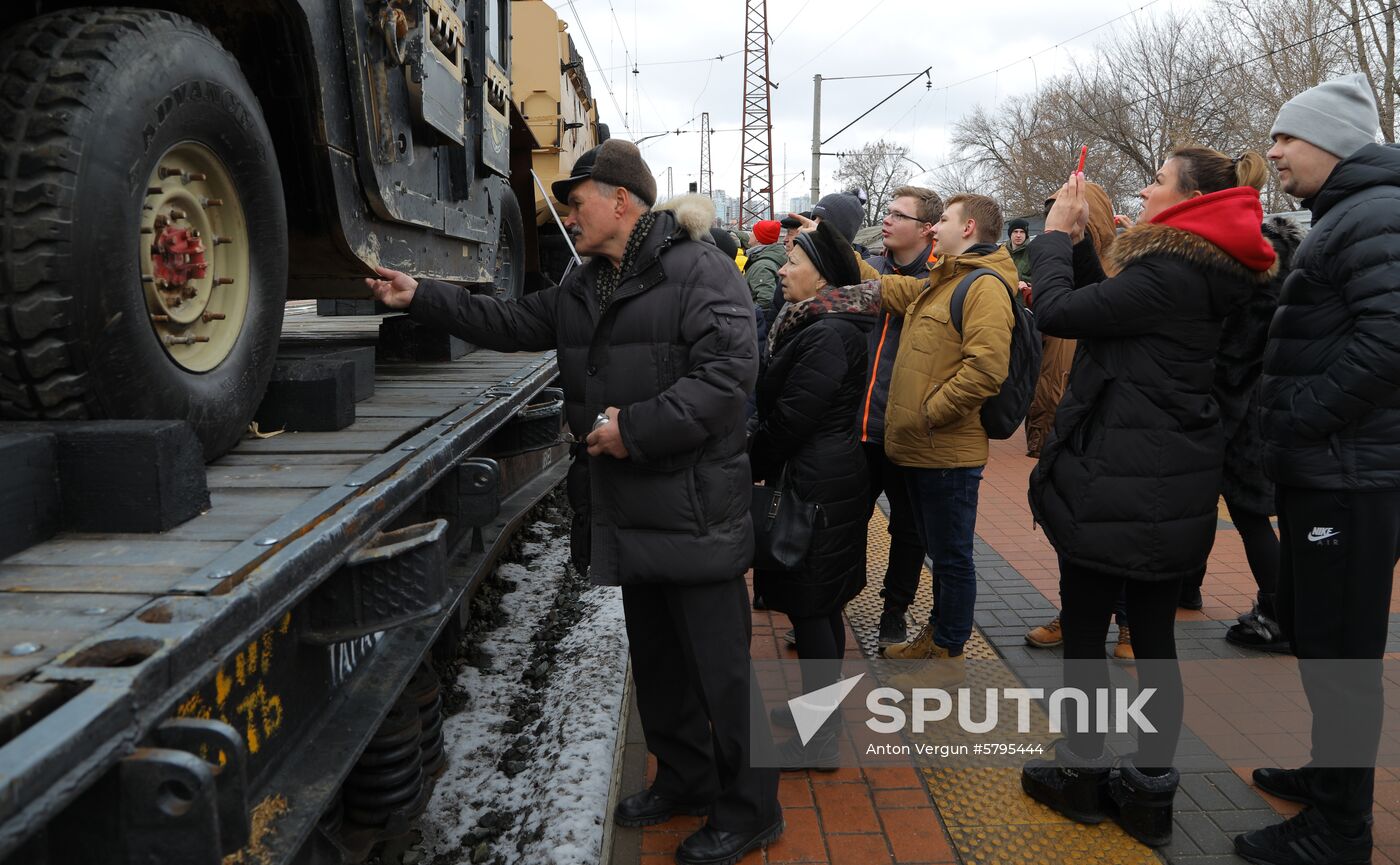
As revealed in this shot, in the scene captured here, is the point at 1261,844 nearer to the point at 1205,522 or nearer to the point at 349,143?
the point at 1205,522

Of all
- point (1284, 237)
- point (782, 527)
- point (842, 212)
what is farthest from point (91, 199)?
point (1284, 237)

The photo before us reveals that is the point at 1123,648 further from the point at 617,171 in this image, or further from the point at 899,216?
the point at 617,171

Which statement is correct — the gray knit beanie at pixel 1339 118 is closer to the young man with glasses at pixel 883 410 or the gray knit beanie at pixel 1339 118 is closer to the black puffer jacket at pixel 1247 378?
the black puffer jacket at pixel 1247 378

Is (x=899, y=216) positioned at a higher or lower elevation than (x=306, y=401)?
higher

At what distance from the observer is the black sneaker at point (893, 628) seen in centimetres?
436

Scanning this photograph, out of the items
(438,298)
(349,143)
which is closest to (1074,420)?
(438,298)

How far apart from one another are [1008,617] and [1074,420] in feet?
6.63

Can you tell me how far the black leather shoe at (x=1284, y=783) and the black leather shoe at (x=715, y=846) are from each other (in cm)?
158

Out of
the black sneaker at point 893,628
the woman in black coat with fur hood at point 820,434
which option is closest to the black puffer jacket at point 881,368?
the black sneaker at point 893,628

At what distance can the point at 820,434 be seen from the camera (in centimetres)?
324

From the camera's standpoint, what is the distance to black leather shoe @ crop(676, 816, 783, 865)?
108 inches

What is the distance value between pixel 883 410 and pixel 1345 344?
1.88 metres

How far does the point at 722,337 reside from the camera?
251 centimetres

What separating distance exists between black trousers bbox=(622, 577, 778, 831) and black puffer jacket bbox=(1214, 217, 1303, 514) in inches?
89.9
